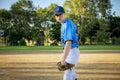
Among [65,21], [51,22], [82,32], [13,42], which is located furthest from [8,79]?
[51,22]

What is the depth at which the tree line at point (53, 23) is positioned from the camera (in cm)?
8912

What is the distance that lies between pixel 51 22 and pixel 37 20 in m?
4.38

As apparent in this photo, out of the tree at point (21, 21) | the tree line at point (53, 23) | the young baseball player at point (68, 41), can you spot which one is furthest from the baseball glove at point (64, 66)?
the tree at point (21, 21)

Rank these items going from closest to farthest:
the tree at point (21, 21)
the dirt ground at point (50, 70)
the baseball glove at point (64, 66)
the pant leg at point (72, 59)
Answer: the baseball glove at point (64, 66) < the pant leg at point (72, 59) < the dirt ground at point (50, 70) < the tree at point (21, 21)

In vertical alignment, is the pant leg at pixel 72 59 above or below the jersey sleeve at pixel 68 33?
below

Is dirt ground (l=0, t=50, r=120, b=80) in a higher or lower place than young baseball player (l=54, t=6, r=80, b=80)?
lower

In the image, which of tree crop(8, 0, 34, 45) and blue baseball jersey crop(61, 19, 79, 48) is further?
tree crop(8, 0, 34, 45)

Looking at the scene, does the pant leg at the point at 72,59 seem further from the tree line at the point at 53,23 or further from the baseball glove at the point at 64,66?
the tree line at the point at 53,23

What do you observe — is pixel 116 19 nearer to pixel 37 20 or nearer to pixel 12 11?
pixel 37 20

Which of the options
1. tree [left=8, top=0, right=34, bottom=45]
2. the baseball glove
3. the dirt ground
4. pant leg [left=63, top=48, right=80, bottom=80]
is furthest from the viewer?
tree [left=8, top=0, right=34, bottom=45]

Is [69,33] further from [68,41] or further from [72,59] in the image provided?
[72,59]

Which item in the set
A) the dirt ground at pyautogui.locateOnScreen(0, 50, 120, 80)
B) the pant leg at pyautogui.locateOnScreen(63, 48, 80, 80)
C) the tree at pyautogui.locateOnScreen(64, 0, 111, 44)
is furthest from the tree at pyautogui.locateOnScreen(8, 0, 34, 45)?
the pant leg at pyautogui.locateOnScreen(63, 48, 80, 80)

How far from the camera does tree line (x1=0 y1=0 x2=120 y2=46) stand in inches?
3509

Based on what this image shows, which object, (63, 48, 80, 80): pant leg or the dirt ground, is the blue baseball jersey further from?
the dirt ground
